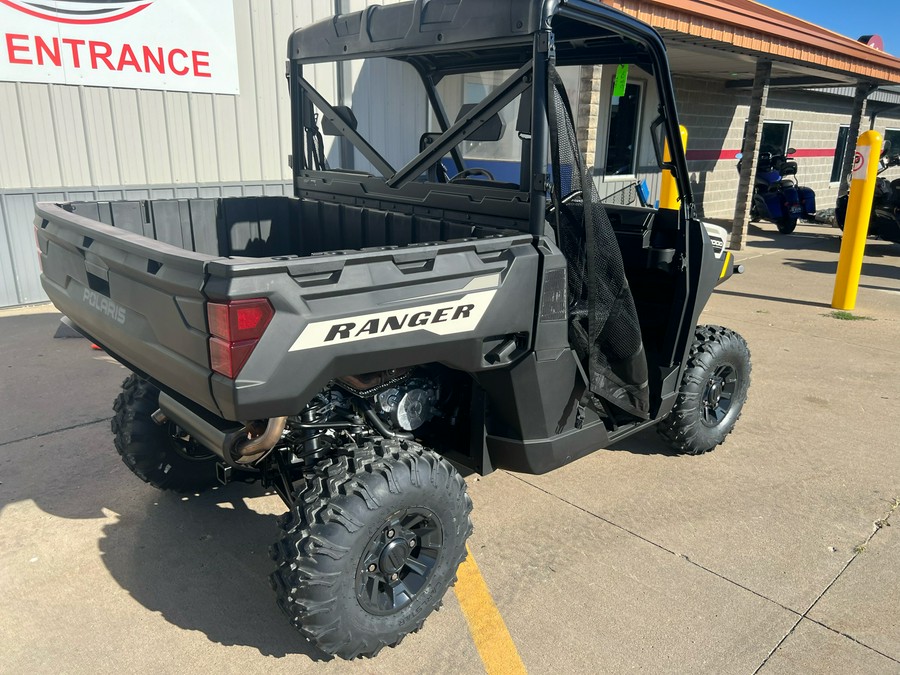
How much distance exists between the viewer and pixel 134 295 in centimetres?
234

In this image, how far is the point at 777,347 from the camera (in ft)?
20.6

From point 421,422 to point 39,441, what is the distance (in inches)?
99.8

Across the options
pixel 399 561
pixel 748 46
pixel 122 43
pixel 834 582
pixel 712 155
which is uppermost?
pixel 748 46

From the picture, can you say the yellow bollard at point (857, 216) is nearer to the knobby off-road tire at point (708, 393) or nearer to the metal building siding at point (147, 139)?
the knobby off-road tire at point (708, 393)

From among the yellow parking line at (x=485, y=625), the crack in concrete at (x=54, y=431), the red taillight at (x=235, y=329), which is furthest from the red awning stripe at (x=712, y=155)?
the red taillight at (x=235, y=329)

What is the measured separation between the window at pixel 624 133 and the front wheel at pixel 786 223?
140 inches

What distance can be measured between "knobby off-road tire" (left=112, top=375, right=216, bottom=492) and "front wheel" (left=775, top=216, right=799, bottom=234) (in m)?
12.9

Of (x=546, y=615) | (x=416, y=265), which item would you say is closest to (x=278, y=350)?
(x=416, y=265)

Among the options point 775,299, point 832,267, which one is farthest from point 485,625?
point 832,267

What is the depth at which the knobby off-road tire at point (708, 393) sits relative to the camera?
3787mm

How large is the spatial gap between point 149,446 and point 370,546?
1.40 metres

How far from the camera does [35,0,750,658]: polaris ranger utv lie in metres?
2.15

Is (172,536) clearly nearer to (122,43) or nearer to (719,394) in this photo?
(719,394)

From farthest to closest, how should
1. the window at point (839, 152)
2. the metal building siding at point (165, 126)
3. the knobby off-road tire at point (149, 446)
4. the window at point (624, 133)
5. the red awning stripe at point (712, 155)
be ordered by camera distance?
the window at point (839, 152)
the red awning stripe at point (712, 155)
the window at point (624, 133)
the metal building siding at point (165, 126)
the knobby off-road tire at point (149, 446)
